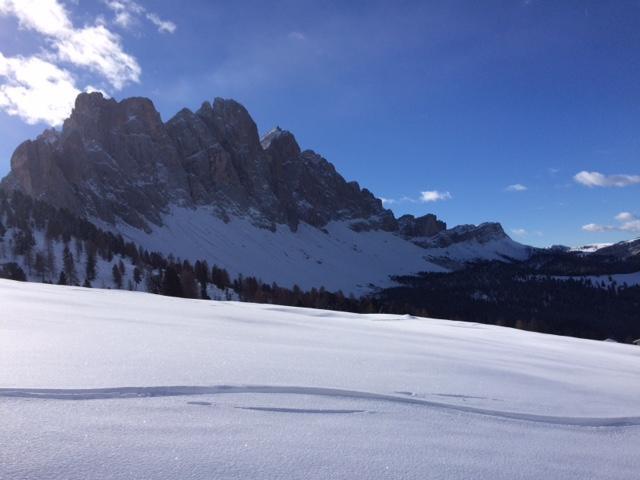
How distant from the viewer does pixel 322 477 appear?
85.0 inches

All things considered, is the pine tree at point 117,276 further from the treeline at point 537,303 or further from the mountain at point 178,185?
the mountain at point 178,185

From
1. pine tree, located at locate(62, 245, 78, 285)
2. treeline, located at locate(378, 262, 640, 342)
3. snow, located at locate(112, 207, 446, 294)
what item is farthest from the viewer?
snow, located at locate(112, 207, 446, 294)

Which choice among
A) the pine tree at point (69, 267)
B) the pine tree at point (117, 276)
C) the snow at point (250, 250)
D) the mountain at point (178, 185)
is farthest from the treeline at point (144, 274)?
the snow at point (250, 250)

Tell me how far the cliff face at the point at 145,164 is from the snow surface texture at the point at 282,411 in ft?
416

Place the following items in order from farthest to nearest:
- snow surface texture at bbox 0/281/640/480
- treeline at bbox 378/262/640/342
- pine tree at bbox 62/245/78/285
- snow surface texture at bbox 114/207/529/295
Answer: snow surface texture at bbox 114/207/529/295, treeline at bbox 378/262/640/342, pine tree at bbox 62/245/78/285, snow surface texture at bbox 0/281/640/480

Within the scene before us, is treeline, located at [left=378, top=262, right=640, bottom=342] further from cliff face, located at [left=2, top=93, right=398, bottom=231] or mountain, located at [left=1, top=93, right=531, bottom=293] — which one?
cliff face, located at [left=2, top=93, right=398, bottom=231]

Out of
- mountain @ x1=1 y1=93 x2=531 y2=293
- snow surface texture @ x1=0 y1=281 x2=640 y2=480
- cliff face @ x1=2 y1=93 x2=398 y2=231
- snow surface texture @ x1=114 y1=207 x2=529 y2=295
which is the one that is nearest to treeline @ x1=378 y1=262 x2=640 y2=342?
snow surface texture @ x1=114 y1=207 x2=529 y2=295

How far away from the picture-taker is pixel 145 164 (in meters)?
157

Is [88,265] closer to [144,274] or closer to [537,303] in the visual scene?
[144,274]

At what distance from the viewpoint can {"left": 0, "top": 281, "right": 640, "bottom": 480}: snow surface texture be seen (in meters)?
2.22

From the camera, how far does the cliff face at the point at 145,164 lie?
380 ft

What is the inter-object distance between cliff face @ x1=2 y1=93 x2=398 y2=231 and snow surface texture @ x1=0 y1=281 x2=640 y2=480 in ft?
416

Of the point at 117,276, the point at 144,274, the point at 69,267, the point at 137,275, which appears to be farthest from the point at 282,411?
the point at 144,274

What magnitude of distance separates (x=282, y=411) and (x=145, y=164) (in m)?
169
